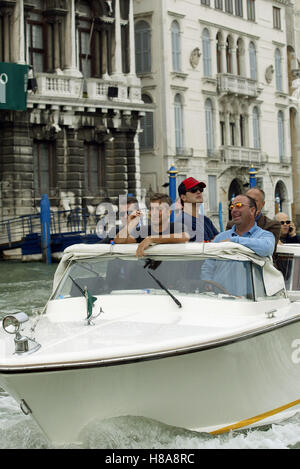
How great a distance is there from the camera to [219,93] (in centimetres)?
2991

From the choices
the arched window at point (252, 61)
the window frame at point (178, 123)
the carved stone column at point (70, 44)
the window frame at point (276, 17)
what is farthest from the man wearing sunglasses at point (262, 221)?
the window frame at point (276, 17)

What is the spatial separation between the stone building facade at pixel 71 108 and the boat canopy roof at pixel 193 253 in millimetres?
16616

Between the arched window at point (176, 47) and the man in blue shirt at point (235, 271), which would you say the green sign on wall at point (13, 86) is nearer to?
the arched window at point (176, 47)

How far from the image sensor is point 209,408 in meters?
5.32

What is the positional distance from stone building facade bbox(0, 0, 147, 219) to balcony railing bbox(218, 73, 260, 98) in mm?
5287

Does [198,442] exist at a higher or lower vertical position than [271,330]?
lower

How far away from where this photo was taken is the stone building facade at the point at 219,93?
27.6m

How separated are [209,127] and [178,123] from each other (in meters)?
2.11

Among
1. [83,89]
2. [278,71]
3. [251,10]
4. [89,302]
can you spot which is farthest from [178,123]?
[89,302]

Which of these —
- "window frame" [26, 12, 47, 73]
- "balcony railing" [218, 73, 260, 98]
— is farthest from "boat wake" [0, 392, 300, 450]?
"balcony railing" [218, 73, 260, 98]

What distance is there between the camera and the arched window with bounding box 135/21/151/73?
1092 inches
